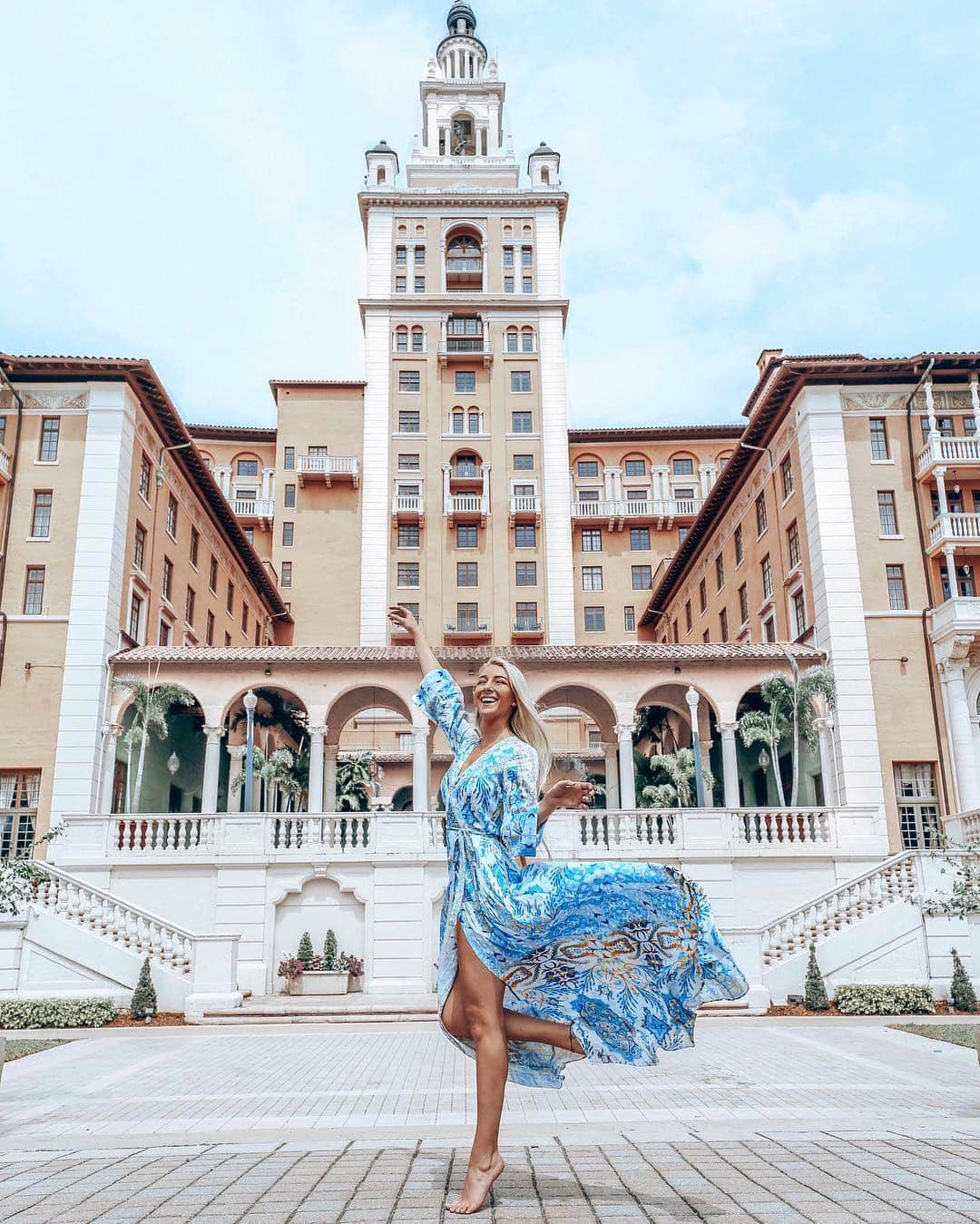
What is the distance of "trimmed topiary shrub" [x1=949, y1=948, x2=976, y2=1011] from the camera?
19281mm

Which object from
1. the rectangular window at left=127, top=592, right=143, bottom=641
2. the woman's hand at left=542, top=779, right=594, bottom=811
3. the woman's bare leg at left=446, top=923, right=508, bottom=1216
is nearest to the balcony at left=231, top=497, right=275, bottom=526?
the rectangular window at left=127, top=592, right=143, bottom=641

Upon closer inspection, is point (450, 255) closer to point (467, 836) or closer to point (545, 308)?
point (545, 308)

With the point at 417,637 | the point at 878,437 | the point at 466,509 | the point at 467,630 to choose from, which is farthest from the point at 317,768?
the point at 466,509

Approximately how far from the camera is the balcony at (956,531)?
89.6 ft

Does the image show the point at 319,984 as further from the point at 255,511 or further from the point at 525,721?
the point at 255,511

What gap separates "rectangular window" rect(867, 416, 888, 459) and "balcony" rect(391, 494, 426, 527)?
26137 millimetres

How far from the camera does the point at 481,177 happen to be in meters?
59.9

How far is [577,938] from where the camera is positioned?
5.04 metres

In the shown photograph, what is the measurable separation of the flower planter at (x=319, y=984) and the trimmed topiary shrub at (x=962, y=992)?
1190 cm

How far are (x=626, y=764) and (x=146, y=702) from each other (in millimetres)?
12689

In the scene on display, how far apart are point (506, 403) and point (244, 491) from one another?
1570 cm

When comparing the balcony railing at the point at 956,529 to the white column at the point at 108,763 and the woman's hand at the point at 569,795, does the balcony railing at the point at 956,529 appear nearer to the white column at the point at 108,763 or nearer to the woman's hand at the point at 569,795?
the white column at the point at 108,763

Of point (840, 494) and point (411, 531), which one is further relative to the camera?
point (411, 531)

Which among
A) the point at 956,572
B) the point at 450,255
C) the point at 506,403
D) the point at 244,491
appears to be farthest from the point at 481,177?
the point at 956,572
